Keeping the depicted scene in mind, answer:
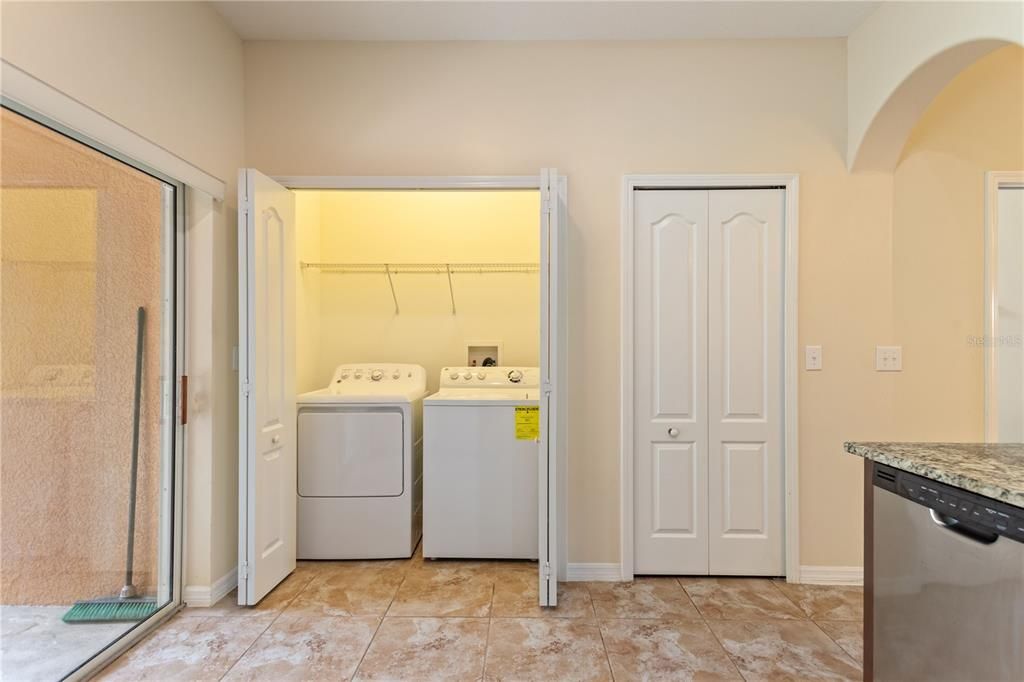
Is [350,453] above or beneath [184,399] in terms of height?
beneath

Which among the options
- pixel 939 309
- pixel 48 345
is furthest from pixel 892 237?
pixel 48 345

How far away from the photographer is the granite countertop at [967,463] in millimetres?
1116

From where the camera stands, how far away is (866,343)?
256cm

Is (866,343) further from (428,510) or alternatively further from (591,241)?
(428,510)

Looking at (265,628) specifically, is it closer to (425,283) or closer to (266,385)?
(266,385)

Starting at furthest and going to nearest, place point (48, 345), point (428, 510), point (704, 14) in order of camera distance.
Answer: point (428, 510) < point (704, 14) < point (48, 345)

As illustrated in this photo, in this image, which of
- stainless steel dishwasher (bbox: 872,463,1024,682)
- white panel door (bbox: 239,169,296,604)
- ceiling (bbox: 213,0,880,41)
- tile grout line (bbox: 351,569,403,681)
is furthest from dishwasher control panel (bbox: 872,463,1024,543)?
white panel door (bbox: 239,169,296,604)

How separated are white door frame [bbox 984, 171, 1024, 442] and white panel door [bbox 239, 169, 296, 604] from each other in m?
3.43

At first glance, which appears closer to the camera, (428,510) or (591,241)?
(591,241)

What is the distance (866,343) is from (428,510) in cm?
239

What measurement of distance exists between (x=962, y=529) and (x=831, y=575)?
1.61 metres

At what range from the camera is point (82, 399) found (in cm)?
182

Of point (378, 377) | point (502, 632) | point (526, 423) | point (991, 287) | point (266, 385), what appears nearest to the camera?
point (502, 632)

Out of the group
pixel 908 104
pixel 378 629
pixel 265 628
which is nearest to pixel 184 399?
pixel 265 628
